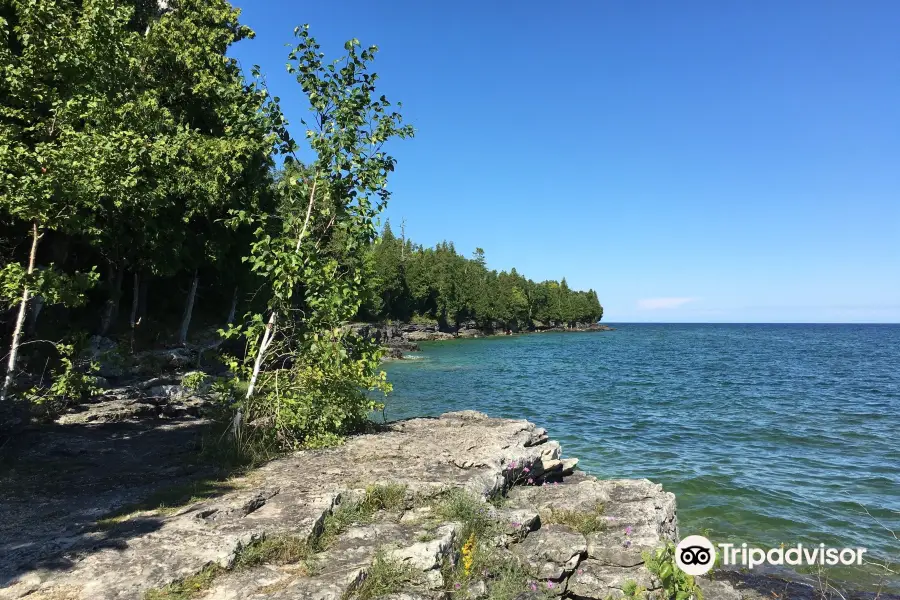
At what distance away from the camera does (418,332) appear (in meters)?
100

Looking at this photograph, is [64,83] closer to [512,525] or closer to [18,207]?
[18,207]

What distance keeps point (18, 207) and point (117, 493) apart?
5701 millimetres

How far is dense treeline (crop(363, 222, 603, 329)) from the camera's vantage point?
93750 mm

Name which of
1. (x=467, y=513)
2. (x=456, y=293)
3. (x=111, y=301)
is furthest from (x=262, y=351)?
(x=456, y=293)

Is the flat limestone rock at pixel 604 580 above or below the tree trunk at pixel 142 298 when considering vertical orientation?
below

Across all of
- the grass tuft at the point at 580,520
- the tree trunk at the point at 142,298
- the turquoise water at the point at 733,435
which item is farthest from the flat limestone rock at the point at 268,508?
Answer: the tree trunk at the point at 142,298

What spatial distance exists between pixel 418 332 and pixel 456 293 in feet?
51.5

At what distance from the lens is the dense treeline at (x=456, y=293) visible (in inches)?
3691

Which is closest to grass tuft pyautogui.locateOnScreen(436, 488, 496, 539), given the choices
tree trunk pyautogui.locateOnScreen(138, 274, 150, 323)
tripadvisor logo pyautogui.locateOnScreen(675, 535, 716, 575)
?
tripadvisor logo pyautogui.locateOnScreen(675, 535, 716, 575)

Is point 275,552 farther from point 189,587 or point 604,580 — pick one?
point 604,580

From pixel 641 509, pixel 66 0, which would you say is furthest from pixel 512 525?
pixel 66 0

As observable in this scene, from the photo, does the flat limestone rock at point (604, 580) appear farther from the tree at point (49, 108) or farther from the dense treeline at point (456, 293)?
the dense treeline at point (456, 293)

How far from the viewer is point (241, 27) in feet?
87.8

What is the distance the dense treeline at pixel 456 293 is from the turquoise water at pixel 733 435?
3929 cm
